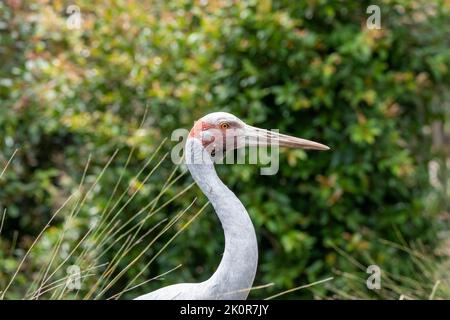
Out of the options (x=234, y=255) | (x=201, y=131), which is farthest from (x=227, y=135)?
(x=234, y=255)

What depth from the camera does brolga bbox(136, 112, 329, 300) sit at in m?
2.96

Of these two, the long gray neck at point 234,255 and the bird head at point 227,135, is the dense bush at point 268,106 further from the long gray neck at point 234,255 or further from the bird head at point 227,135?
the long gray neck at point 234,255

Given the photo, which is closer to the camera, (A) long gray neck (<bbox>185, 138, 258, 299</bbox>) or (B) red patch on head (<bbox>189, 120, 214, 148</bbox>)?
(A) long gray neck (<bbox>185, 138, 258, 299</bbox>)

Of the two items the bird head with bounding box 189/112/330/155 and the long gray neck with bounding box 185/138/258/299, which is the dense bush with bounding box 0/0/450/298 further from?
the long gray neck with bounding box 185/138/258/299

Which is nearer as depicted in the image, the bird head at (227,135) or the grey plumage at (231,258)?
the grey plumage at (231,258)

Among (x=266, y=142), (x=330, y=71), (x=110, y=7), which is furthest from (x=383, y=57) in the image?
(x=266, y=142)

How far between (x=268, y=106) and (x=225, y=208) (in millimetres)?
2509

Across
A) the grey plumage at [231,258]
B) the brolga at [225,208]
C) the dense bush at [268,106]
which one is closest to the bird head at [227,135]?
the brolga at [225,208]

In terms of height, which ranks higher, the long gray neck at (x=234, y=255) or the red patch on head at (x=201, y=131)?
the red patch on head at (x=201, y=131)

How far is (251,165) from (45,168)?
6.27 ft

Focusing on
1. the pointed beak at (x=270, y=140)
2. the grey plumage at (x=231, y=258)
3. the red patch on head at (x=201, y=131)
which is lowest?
the grey plumage at (x=231, y=258)

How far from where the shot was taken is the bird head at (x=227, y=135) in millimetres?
3180

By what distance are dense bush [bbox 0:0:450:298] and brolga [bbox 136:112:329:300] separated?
1781 millimetres

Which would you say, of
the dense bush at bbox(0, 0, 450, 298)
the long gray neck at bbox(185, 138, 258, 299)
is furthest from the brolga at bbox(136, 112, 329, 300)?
the dense bush at bbox(0, 0, 450, 298)
